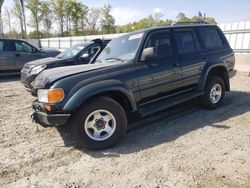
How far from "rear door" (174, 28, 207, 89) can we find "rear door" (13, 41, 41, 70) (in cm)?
882

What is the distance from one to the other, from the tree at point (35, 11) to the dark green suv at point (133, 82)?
4820 cm

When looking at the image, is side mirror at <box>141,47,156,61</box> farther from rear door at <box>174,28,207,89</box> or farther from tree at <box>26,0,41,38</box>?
tree at <box>26,0,41,38</box>

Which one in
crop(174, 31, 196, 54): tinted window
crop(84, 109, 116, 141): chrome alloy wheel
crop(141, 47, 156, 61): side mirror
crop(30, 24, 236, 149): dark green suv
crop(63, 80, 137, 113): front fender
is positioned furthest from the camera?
crop(174, 31, 196, 54): tinted window

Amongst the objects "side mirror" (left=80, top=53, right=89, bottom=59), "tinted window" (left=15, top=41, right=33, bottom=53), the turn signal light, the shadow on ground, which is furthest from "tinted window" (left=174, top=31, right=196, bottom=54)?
"tinted window" (left=15, top=41, right=33, bottom=53)

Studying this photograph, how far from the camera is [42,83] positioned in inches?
150

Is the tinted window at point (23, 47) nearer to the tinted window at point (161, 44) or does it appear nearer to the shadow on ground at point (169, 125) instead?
the shadow on ground at point (169, 125)

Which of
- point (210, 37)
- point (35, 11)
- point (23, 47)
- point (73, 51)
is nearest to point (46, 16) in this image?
point (35, 11)

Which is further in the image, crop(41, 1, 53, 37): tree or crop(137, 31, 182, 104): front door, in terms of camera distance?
crop(41, 1, 53, 37): tree

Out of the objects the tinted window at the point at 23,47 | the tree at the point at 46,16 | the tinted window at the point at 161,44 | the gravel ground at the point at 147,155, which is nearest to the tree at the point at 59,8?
the tree at the point at 46,16

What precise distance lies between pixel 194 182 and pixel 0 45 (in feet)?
36.2

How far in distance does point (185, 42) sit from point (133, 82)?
1722 mm

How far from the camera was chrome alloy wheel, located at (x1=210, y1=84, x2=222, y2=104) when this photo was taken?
5.50 metres

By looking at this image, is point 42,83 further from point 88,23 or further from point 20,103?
point 88,23

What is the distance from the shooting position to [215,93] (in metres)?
5.60
